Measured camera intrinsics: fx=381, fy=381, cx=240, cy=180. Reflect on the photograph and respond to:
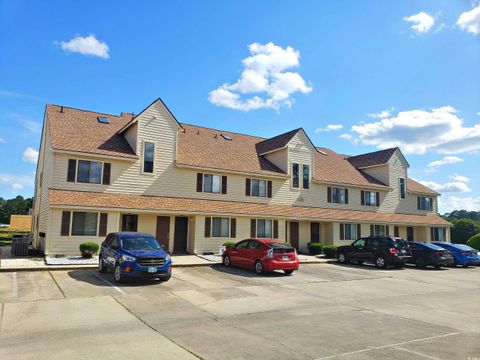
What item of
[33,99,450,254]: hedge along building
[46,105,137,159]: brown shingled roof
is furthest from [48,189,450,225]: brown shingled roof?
[46,105,137,159]: brown shingled roof

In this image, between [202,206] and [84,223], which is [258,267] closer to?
[202,206]

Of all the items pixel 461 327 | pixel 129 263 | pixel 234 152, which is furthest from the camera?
pixel 234 152

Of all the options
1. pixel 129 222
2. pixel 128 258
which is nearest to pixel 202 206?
pixel 129 222

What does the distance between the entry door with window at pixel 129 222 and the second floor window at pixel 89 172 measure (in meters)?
2.50

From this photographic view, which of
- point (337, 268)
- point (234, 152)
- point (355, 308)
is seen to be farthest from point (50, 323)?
point (234, 152)

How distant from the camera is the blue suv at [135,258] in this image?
12484 mm

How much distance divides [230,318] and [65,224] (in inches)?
510

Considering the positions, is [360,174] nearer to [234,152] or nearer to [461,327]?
[234,152]

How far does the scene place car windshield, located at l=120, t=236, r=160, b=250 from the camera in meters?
13.5

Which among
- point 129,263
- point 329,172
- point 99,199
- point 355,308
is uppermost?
point 329,172

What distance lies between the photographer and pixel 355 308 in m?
10.1

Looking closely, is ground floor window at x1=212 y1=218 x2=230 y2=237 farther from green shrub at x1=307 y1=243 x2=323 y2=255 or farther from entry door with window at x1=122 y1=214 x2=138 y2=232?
green shrub at x1=307 y1=243 x2=323 y2=255

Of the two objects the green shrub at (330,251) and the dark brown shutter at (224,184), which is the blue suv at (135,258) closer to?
the dark brown shutter at (224,184)

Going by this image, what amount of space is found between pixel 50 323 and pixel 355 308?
24.1ft
